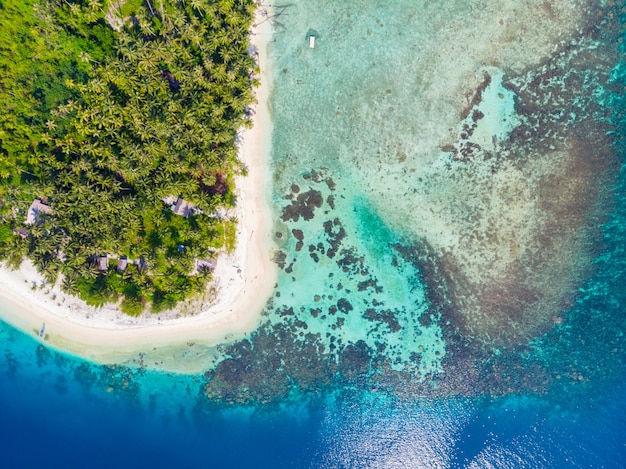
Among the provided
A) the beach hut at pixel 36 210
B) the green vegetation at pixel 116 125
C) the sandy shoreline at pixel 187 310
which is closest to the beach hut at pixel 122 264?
the green vegetation at pixel 116 125

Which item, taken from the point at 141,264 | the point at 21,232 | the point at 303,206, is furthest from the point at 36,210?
the point at 303,206

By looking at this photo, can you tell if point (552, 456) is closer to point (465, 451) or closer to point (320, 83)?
point (465, 451)

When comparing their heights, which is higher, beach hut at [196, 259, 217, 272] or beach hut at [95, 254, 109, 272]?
beach hut at [95, 254, 109, 272]

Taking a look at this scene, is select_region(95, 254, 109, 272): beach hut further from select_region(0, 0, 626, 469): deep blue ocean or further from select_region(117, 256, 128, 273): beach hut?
select_region(0, 0, 626, 469): deep blue ocean

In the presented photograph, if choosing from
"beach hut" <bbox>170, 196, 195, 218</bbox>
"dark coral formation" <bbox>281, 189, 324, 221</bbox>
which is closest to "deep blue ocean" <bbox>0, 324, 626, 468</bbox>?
"beach hut" <bbox>170, 196, 195, 218</bbox>

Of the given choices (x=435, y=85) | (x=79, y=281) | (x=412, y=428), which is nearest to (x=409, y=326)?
(x=412, y=428)

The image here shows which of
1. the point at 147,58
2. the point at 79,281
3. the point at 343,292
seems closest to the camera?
the point at 147,58

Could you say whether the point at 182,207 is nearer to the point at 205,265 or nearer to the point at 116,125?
the point at 205,265
